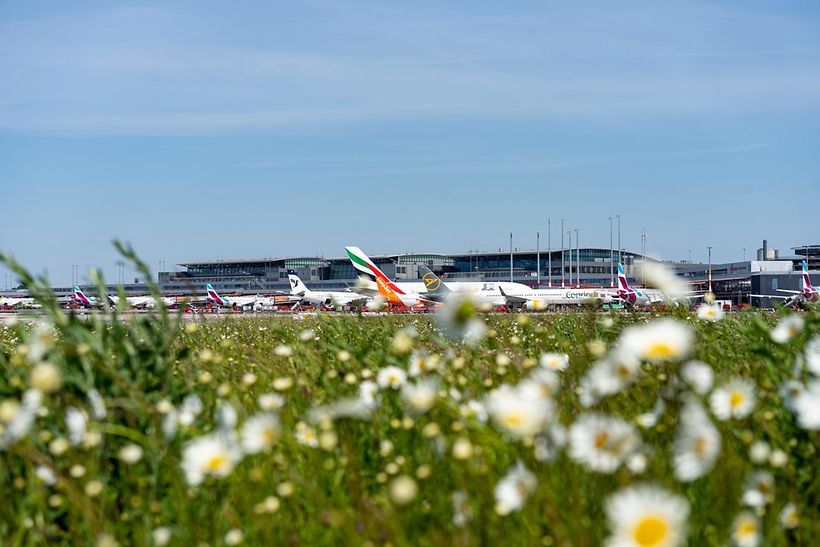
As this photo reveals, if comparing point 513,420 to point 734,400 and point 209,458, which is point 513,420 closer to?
point 734,400

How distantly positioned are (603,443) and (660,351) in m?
0.26

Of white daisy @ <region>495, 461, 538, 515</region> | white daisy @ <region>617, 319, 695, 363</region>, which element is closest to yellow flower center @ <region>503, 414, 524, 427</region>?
white daisy @ <region>495, 461, 538, 515</region>

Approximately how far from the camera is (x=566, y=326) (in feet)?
31.8

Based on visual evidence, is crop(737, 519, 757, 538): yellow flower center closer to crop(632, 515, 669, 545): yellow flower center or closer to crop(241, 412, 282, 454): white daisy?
crop(632, 515, 669, 545): yellow flower center

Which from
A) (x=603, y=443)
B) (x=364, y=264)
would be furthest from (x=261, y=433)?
(x=364, y=264)

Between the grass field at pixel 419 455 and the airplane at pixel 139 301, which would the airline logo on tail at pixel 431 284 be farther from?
the grass field at pixel 419 455

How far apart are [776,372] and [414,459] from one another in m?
1.59

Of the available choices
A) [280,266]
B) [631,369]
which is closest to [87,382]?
[631,369]

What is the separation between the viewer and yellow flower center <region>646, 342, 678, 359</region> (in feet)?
6.39

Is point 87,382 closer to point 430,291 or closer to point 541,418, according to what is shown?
point 541,418

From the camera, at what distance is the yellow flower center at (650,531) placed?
1.60 m

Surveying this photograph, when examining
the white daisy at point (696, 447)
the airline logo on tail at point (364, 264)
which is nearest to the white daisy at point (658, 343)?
the white daisy at point (696, 447)

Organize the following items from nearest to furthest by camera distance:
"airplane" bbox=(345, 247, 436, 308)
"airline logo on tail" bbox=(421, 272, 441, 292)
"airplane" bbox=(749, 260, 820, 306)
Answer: "airplane" bbox=(749, 260, 820, 306) → "airplane" bbox=(345, 247, 436, 308) → "airline logo on tail" bbox=(421, 272, 441, 292)

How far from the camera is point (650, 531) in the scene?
1.62 meters
